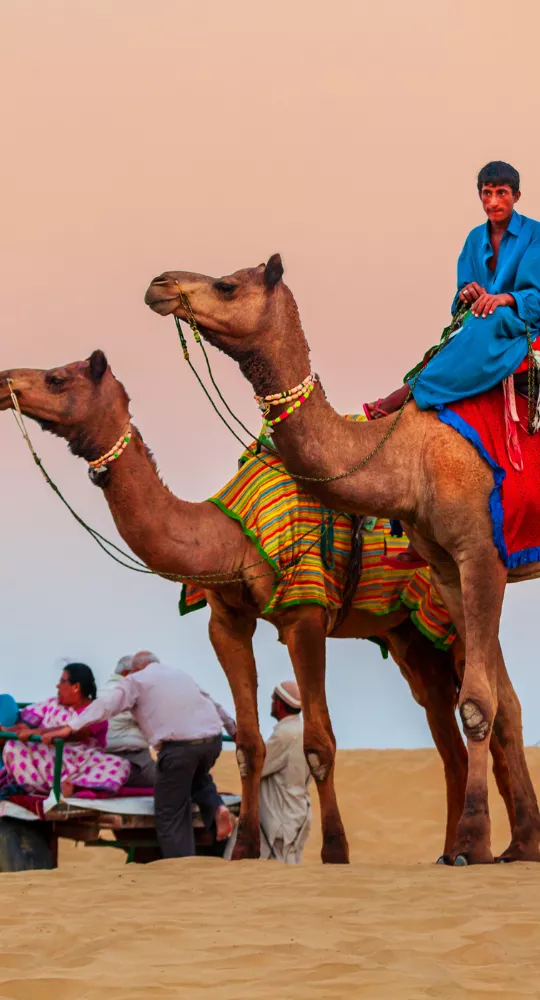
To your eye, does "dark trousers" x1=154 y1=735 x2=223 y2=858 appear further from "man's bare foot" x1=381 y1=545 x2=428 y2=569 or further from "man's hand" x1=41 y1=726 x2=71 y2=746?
"man's bare foot" x1=381 y1=545 x2=428 y2=569

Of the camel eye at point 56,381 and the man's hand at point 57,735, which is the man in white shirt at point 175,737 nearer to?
the man's hand at point 57,735

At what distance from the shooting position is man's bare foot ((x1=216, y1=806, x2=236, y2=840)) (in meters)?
9.64

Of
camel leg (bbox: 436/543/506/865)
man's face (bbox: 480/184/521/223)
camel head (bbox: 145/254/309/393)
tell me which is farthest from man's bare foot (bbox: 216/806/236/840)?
man's face (bbox: 480/184/521/223)

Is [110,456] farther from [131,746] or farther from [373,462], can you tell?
[131,746]

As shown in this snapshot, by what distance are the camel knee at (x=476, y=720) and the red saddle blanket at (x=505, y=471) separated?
76 centimetres

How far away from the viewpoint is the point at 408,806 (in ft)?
55.5

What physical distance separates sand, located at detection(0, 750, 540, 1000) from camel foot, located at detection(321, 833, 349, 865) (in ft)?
2.37

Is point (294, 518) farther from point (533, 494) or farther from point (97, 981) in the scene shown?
point (97, 981)

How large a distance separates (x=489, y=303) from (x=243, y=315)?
132cm

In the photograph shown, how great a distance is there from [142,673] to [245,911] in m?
4.03

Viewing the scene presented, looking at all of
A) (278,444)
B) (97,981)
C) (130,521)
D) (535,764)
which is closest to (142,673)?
(130,521)

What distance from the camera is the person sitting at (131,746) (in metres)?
9.68

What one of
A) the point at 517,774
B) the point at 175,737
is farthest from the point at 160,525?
the point at 517,774

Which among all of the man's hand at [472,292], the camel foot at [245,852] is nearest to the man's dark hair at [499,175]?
the man's hand at [472,292]
